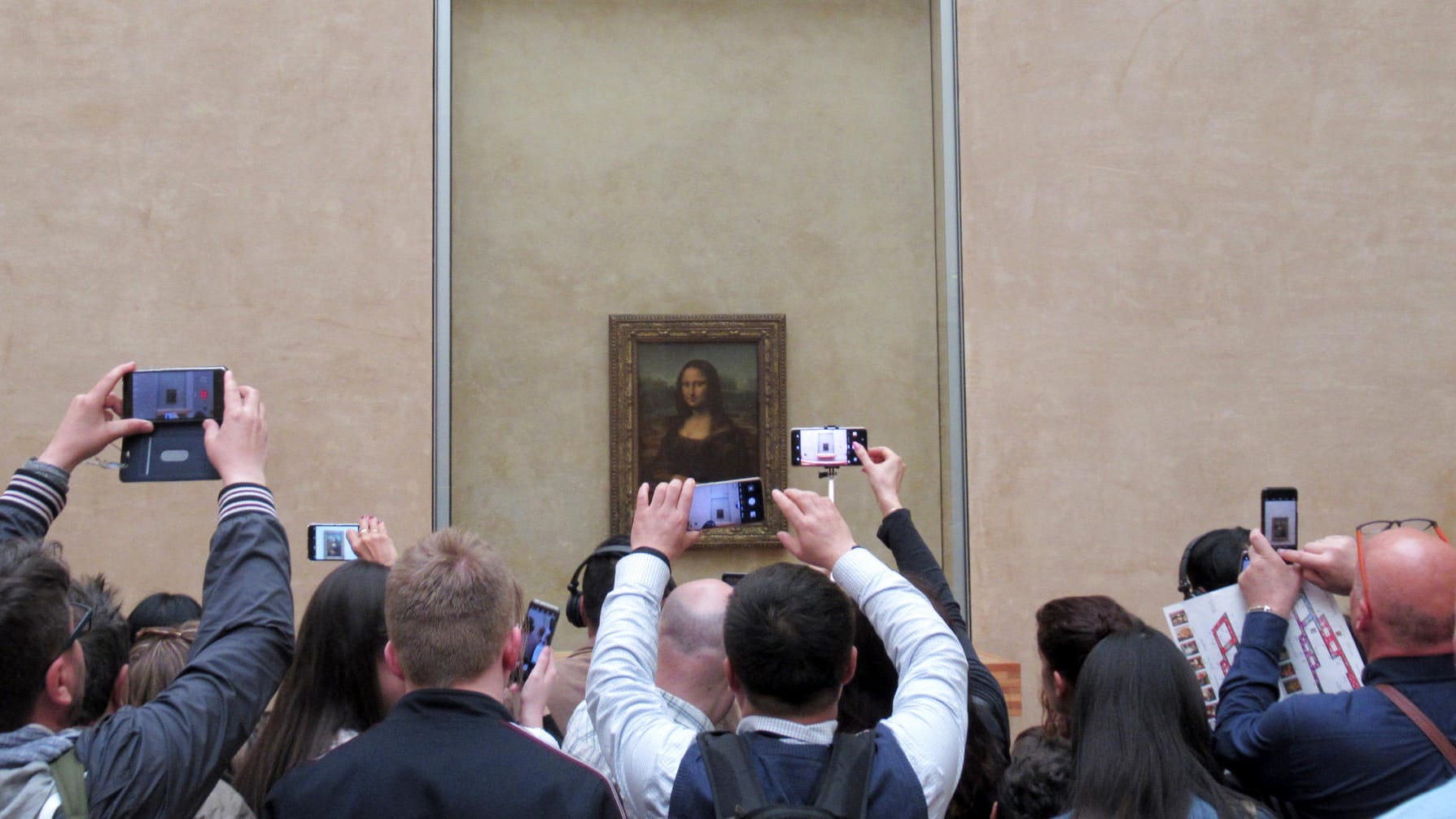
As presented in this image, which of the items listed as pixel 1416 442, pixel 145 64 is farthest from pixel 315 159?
pixel 1416 442

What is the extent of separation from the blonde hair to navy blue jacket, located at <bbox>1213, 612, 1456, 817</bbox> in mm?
2506

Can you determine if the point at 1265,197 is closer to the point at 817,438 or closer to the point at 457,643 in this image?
the point at 817,438

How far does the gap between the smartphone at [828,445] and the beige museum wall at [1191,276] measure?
4.50m

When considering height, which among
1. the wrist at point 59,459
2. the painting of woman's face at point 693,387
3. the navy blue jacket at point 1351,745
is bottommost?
the navy blue jacket at point 1351,745

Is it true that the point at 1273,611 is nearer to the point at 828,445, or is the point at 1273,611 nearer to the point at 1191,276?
the point at 828,445

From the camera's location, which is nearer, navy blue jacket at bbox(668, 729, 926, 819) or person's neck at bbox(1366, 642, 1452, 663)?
navy blue jacket at bbox(668, 729, 926, 819)

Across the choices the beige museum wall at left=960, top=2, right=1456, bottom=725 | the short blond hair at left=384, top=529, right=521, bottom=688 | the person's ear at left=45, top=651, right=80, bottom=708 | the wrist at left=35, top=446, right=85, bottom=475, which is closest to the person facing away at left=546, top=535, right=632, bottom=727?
the short blond hair at left=384, top=529, right=521, bottom=688

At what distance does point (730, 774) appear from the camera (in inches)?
85.4

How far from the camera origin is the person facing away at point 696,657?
9.02ft

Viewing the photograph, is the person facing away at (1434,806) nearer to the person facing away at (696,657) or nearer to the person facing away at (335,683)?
the person facing away at (696,657)

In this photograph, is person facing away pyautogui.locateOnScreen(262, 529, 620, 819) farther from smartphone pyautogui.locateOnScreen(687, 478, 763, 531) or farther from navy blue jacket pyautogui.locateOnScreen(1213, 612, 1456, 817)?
navy blue jacket pyautogui.locateOnScreen(1213, 612, 1456, 817)

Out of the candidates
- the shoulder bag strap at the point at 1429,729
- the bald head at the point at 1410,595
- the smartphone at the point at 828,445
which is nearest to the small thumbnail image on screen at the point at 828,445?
the smartphone at the point at 828,445

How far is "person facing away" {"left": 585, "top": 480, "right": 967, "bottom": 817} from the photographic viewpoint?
7.29 ft

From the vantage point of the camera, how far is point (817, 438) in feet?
15.4
